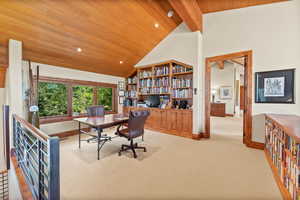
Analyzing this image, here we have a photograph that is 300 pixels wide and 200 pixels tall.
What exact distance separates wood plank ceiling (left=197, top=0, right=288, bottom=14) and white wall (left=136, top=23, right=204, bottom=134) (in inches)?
26.3

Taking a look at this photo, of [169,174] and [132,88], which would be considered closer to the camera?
[169,174]

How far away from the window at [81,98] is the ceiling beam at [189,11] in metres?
3.67

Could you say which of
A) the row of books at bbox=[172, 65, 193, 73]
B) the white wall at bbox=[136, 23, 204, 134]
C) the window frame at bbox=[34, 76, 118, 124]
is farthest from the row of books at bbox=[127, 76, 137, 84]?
the row of books at bbox=[172, 65, 193, 73]

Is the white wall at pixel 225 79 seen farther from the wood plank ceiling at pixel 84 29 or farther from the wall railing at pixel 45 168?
the wall railing at pixel 45 168

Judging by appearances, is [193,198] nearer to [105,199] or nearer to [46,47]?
[105,199]

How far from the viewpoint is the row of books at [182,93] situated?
4145mm

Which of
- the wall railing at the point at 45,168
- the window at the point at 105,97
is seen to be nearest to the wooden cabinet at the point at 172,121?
the window at the point at 105,97

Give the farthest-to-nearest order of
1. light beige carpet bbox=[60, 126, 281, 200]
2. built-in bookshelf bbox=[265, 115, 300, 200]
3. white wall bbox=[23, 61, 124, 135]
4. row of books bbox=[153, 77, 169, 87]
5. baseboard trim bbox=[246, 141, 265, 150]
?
row of books bbox=[153, 77, 169, 87]
white wall bbox=[23, 61, 124, 135]
baseboard trim bbox=[246, 141, 265, 150]
light beige carpet bbox=[60, 126, 281, 200]
built-in bookshelf bbox=[265, 115, 300, 200]

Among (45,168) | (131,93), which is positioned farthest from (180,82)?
(45,168)

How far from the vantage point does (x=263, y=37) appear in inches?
122

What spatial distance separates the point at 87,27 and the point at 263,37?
4.05 m

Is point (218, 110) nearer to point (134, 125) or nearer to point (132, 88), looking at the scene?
point (132, 88)

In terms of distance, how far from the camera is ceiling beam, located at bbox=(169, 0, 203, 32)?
9.20 feet

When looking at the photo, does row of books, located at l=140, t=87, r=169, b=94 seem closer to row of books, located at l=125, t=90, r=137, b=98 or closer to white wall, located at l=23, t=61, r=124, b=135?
row of books, located at l=125, t=90, r=137, b=98
